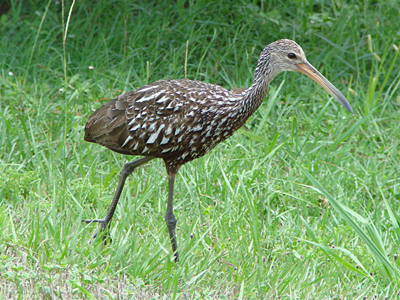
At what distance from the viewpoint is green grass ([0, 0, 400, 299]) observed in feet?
13.9

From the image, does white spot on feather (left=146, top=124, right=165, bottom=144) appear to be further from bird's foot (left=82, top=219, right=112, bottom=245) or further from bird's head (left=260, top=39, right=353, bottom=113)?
bird's head (left=260, top=39, right=353, bottom=113)

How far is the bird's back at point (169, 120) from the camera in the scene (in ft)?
14.8

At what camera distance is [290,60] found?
181 inches

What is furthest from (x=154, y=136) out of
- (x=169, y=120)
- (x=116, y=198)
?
(x=116, y=198)

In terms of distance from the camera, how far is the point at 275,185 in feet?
18.4

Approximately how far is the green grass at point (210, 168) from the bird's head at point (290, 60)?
1.63ft

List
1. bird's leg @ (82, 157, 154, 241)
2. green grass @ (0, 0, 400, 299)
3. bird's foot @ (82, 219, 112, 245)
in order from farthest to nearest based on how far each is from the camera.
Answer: bird's leg @ (82, 157, 154, 241), bird's foot @ (82, 219, 112, 245), green grass @ (0, 0, 400, 299)

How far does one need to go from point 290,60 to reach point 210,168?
52.7 inches

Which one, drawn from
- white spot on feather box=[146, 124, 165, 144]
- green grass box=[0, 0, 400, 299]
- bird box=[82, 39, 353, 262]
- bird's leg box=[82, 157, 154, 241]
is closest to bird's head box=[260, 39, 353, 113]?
bird box=[82, 39, 353, 262]

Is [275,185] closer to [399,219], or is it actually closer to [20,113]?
[399,219]

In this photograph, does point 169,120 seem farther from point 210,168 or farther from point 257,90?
point 210,168

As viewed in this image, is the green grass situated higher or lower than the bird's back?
lower

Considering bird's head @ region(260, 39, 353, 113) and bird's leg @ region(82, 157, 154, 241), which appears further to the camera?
bird's leg @ region(82, 157, 154, 241)

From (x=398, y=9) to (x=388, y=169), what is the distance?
7.38 feet
